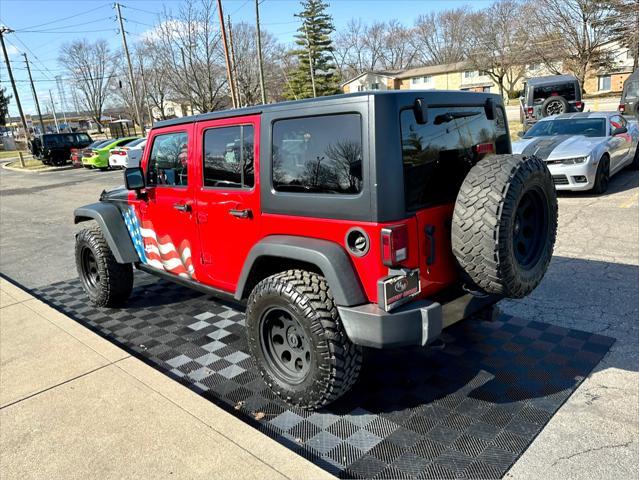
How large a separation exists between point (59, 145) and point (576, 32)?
37.2 m

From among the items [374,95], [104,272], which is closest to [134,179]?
[104,272]

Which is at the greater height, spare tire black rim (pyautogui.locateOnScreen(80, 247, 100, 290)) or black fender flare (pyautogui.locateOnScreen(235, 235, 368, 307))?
black fender flare (pyautogui.locateOnScreen(235, 235, 368, 307))

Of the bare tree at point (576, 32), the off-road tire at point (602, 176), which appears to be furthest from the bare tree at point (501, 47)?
the off-road tire at point (602, 176)

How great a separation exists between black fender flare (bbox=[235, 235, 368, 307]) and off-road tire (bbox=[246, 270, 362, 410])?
125 mm

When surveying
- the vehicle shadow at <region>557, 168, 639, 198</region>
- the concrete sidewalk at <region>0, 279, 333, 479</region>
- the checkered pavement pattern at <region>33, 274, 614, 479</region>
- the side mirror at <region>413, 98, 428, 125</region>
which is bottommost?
the checkered pavement pattern at <region>33, 274, 614, 479</region>

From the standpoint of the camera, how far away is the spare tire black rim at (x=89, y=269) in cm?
520

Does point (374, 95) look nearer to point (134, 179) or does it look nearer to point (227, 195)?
point (227, 195)

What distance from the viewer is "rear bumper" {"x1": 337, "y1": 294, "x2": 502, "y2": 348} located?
8.46ft

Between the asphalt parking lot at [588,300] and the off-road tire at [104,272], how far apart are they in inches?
64.9

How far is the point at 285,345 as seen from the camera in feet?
10.4

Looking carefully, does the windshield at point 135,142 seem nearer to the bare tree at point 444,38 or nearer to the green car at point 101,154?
the green car at point 101,154

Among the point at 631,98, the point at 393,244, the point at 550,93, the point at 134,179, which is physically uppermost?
the point at 550,93

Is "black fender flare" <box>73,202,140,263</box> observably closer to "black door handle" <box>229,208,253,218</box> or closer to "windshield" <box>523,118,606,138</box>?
"black door handle" <box>229,208,253,218</box>

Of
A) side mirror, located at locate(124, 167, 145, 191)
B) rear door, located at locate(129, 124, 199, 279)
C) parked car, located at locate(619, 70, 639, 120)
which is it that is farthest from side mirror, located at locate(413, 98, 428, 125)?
parked car, located at locate(619, 70, 639, 120)
